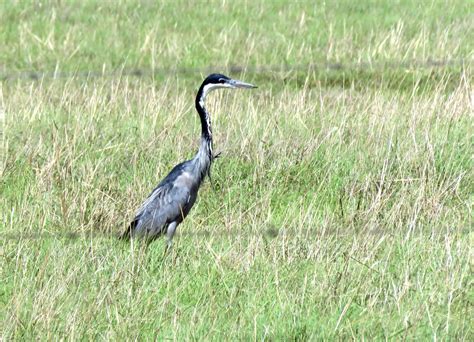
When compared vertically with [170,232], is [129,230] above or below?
above

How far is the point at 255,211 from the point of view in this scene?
5.86 m

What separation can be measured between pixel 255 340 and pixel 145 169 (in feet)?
8.63

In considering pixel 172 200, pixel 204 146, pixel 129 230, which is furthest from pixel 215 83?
pixel 129 230

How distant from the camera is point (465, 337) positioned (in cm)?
441

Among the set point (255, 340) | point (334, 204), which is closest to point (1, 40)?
point (334, 204)

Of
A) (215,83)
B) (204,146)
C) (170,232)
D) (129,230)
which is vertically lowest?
(170,232)

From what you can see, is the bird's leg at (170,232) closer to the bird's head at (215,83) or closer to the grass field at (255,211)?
the grass field at (255,211)

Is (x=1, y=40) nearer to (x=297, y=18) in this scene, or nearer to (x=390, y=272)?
(x=297, y=18)

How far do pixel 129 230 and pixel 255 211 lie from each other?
651mm

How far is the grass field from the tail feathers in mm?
76

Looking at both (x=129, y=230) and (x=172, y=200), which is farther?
(x=172, y=200)

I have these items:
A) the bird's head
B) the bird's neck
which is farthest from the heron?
the bird's head

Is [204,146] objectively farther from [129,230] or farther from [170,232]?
[129,230]

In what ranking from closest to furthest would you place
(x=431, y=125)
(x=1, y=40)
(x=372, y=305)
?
1. (x=372, y=305)
2. (x=431, y=125)
3. (x=1, y=40)
